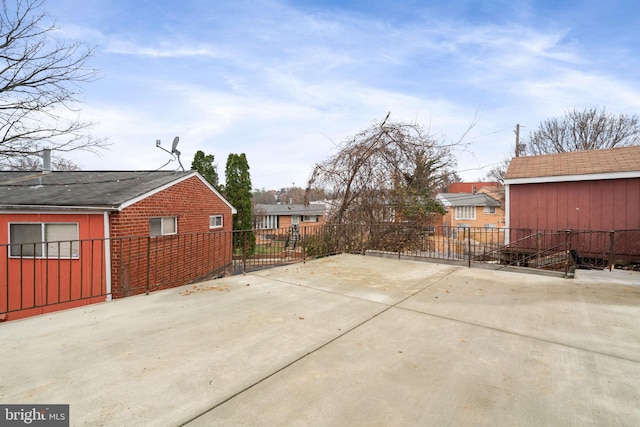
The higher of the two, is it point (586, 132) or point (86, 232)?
point (586, 132)

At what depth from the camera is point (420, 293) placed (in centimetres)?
429

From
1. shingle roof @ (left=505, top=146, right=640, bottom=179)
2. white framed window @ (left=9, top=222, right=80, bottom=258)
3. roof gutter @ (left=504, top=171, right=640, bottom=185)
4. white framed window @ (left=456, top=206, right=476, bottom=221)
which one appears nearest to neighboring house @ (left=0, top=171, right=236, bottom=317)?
white framed window @ (left=9, top=222, right=80, bottom=258)

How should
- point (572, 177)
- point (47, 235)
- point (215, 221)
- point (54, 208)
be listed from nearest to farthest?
point (54, 208) < point (47, 235) < point (572, 177) < point (215, 221)

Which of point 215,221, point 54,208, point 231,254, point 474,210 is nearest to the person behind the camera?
point 54,208

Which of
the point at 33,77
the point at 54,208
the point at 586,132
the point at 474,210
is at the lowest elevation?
the point at 54,208

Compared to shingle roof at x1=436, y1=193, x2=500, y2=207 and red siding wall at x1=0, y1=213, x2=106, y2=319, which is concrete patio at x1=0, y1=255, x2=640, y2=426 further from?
shingle roof at x1=436, y1=193, x2=500, y2=207

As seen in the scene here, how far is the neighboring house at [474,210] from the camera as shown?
1079 inches

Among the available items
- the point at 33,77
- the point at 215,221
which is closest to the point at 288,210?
the point at 215,221

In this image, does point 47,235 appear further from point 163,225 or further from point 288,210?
point 288,210

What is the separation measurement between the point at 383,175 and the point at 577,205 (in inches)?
231

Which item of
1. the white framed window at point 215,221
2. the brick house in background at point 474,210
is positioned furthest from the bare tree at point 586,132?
the white framed window at point 215,221

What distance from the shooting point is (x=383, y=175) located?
970 cm

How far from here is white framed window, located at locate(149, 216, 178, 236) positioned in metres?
8.29

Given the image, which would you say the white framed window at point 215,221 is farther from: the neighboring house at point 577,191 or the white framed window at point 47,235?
the neighboring house at point 577,191
